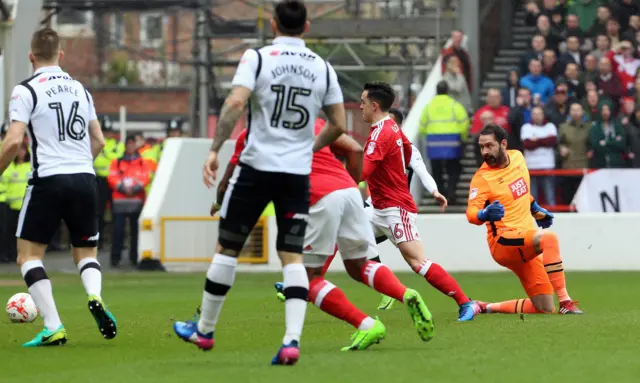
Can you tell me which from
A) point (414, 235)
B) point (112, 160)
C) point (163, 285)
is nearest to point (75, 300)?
point (163, 285)

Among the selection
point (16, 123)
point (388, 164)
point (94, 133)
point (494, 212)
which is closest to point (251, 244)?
point (388, 164)

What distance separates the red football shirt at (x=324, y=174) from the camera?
919 cm

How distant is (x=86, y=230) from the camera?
33.1 ft

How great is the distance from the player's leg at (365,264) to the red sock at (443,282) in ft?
7.64

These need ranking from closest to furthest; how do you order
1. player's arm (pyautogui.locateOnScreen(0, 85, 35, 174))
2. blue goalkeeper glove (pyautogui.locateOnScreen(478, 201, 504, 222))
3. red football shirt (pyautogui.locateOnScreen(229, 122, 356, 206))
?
1. red football shirt (pyautogui.locateOnScreen(229, 122, 356, 206))
2. player's arm (pyautogui.locateOnScreen(0, 85, 35, 174))
3. blue goalkeeper glove (pyautogui.locateOnScreen(478, 201, 504, 222))

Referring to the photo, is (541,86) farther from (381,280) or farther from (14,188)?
(381,280)

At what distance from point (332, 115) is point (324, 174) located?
0.84 meters

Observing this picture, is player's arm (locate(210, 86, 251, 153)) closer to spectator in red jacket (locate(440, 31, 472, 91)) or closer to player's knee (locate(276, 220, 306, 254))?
player's knee (locate(276, 220, 306, 254))

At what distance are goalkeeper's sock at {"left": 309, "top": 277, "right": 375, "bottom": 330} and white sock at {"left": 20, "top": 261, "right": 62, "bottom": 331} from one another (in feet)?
6.23

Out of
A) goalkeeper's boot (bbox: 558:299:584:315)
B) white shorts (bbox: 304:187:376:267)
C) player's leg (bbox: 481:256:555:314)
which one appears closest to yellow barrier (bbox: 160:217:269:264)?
player's leg (bbox: 481:256:555:314)

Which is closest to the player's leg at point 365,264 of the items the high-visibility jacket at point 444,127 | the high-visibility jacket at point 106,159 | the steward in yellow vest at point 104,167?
the high-visibility jacket at point 444,127

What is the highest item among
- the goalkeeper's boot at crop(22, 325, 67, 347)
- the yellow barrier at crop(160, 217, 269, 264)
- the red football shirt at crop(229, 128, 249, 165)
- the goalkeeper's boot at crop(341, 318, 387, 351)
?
the red football shirt at crop(229, 128, 249, 165)

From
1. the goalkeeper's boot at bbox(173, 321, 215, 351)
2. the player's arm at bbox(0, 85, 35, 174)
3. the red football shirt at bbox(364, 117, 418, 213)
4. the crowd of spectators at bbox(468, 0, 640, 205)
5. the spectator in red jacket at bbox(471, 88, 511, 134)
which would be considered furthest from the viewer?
the spectator in red jacket at bbox(471, 88, 511, 134)

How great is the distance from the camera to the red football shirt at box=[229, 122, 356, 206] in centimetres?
919
